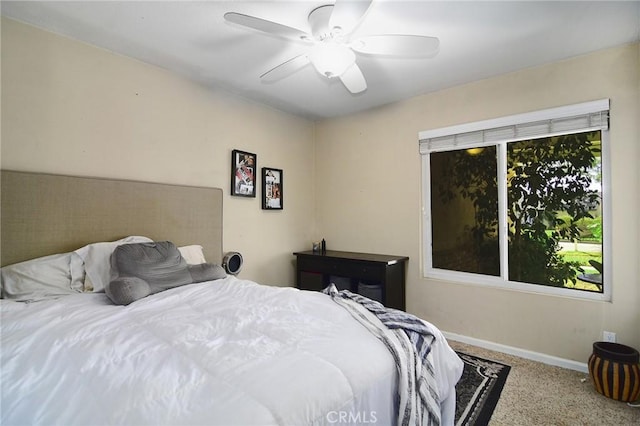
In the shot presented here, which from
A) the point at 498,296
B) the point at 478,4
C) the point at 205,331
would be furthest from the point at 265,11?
the point at 498,296

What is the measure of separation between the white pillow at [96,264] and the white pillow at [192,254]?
0.53 m

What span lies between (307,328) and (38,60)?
2494mm

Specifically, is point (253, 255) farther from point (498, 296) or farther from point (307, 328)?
point (498, 296)

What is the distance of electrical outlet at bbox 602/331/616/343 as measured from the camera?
7.66 feet

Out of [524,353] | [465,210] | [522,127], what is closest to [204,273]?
[465,210]

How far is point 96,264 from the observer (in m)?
2.03

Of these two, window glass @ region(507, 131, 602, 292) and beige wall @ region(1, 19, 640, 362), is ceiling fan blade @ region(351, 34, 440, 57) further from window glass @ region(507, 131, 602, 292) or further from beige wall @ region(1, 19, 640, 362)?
window glass @ region(507, 131, 602, 292)

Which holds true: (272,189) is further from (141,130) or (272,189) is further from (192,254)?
(141,130)

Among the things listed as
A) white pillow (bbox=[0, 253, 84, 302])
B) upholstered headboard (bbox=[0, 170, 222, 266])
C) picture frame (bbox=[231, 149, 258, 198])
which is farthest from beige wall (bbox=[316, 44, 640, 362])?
white pillow (bbox=[0, 253, 84, 302])

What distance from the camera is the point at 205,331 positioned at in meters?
1.35

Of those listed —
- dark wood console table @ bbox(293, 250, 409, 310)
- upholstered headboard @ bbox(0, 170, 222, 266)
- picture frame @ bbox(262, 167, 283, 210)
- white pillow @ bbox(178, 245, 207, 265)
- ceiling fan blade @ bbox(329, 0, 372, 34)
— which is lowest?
dark wood console table @ bbox(293, 250, 409, 310)

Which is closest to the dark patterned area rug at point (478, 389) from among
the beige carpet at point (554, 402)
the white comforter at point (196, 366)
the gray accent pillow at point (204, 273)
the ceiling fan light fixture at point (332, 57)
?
the beige carpet at point (554, 402)

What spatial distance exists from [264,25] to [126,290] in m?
1.67

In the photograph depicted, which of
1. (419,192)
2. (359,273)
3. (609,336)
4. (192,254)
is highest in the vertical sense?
(419,192)
